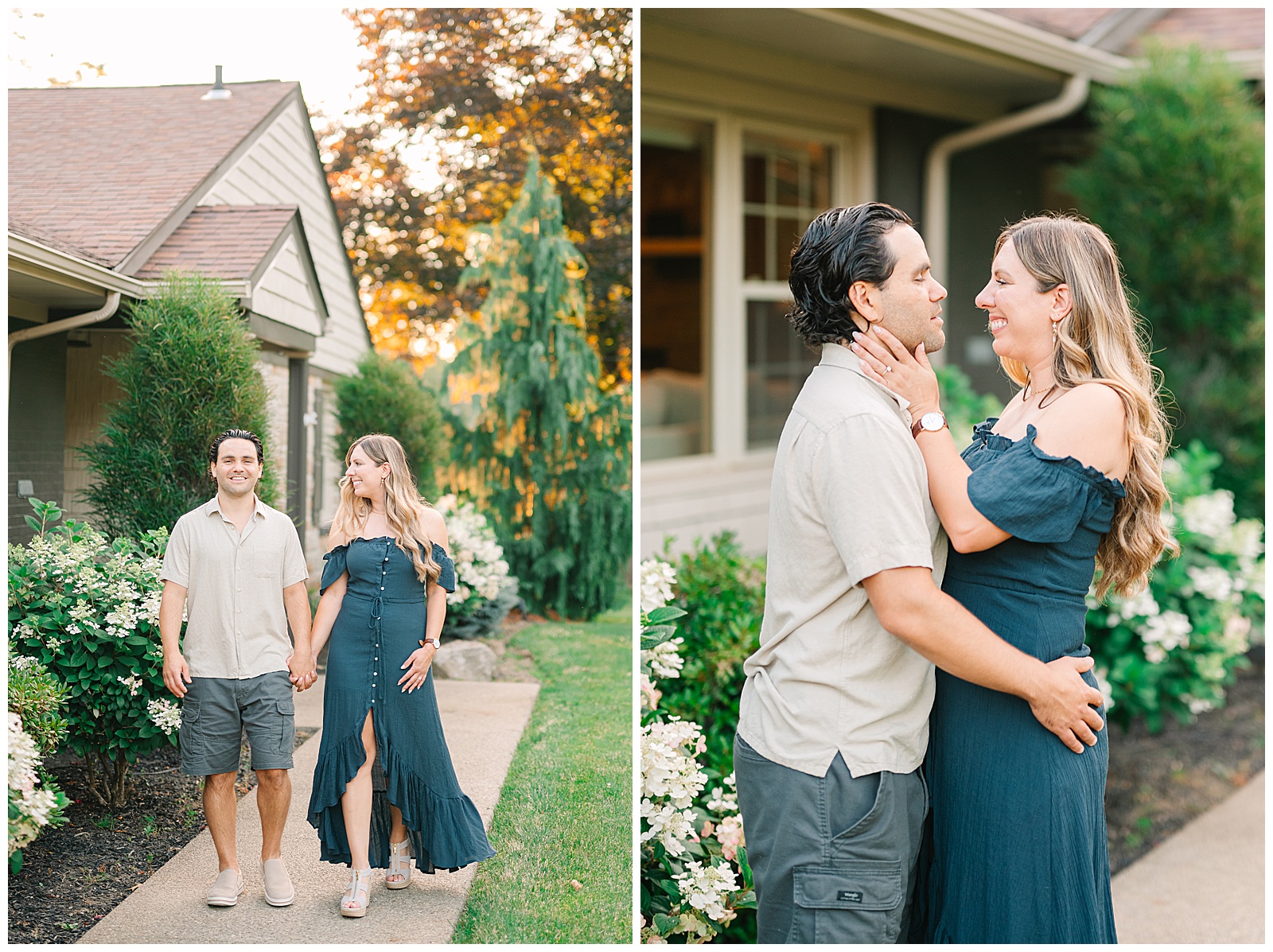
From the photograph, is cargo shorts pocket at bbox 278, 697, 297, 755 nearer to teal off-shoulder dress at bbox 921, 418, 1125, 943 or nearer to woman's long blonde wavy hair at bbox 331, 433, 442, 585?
Answer: woman's long blonde wavy hair at bbox 331, 433, 442, 585

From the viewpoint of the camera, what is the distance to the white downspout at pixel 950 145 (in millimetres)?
5680

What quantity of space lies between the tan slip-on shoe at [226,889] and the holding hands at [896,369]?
1.78 meters

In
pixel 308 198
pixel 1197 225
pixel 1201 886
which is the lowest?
pixel 1201 886

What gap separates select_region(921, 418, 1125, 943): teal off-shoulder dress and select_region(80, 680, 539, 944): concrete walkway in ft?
3.74

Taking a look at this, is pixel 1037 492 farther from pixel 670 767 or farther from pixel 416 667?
pixel 416 667

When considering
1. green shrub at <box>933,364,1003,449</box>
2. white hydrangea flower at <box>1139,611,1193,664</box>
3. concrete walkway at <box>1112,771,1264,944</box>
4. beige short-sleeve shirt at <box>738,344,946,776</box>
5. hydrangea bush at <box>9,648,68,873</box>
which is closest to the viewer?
beige short-sleeve shirt at <box>738,344,946,776</box>

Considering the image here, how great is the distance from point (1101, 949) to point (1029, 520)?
0.86 meters

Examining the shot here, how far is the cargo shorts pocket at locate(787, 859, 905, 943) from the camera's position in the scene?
1.80m

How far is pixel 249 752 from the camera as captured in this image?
90.0 inches

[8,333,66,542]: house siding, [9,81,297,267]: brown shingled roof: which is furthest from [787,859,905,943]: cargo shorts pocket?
[9,81,297,267]: brown shingled roof

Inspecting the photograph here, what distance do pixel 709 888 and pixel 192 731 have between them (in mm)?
1275

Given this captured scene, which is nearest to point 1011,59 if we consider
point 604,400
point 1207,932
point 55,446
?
point 604,400

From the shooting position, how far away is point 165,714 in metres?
2.27

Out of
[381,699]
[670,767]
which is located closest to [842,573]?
[670,767]
